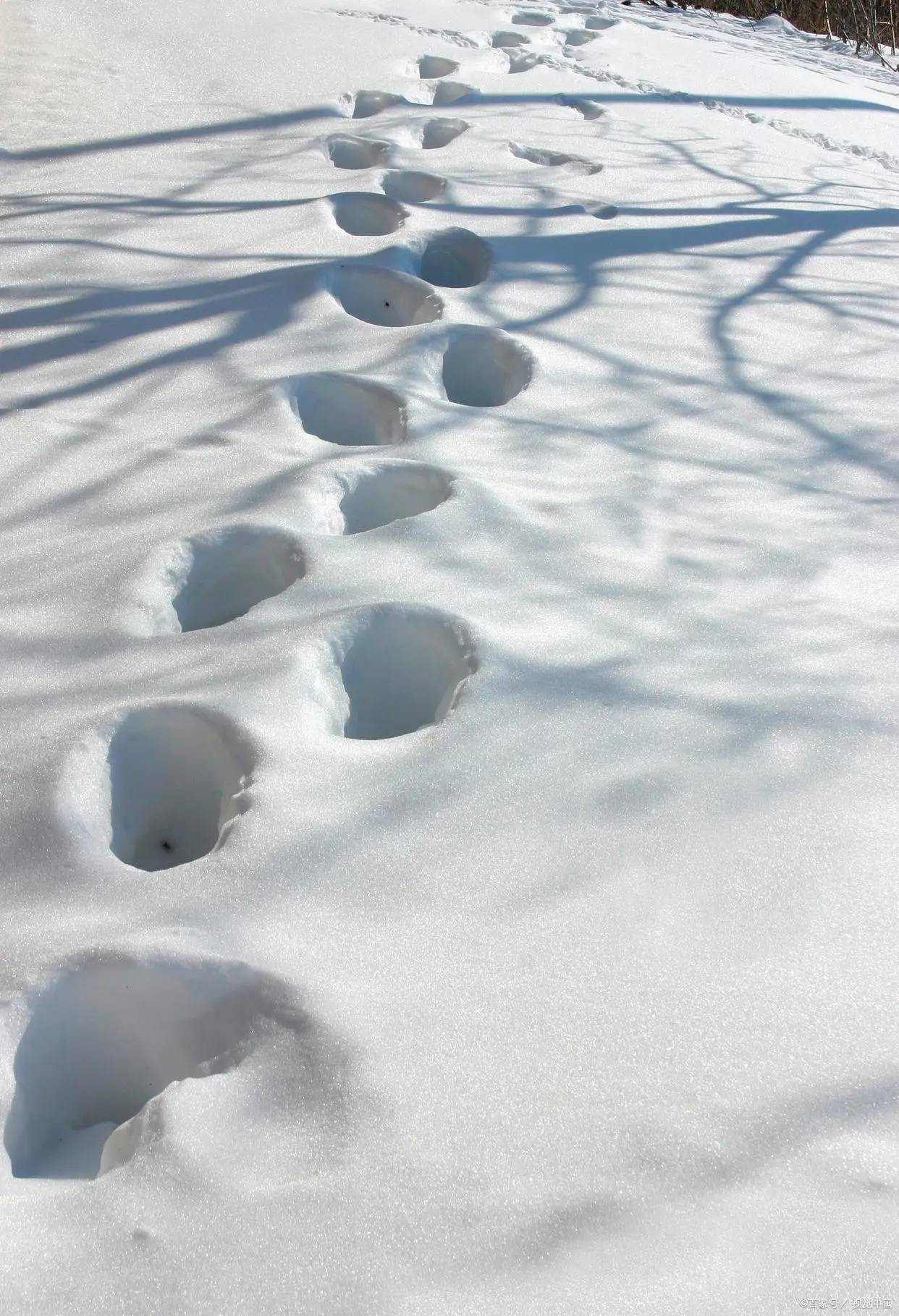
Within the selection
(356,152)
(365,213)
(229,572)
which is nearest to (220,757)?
(229,572)

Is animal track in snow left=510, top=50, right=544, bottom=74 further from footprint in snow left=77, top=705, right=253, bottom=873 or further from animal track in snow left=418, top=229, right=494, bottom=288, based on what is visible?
footprint in snow left=77, top=705, right=253, bottom=873

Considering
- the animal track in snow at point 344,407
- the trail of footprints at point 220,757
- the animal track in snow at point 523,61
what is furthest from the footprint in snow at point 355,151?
the animal track in snow at point 344,407

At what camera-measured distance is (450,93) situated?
10.4 feet

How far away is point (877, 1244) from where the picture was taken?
72 cm

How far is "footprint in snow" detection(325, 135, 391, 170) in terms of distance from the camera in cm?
270

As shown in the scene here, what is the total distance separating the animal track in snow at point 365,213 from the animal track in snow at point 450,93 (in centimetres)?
87

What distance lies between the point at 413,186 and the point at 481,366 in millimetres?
846

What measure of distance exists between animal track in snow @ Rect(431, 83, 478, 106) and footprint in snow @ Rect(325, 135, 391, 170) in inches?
18.5

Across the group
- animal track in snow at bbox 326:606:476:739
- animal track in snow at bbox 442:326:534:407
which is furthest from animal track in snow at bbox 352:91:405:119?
animal track in snow at bbox 326:606:476:739

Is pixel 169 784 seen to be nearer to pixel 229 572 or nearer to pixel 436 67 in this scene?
pixel 229 572

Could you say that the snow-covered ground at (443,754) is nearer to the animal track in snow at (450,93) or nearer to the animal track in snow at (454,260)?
the animal track in snow at (454,260)

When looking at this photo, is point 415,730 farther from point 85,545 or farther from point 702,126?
point 702,126

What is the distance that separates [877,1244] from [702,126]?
9.65 ft

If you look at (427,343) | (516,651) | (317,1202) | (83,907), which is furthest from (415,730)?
(427,343)
